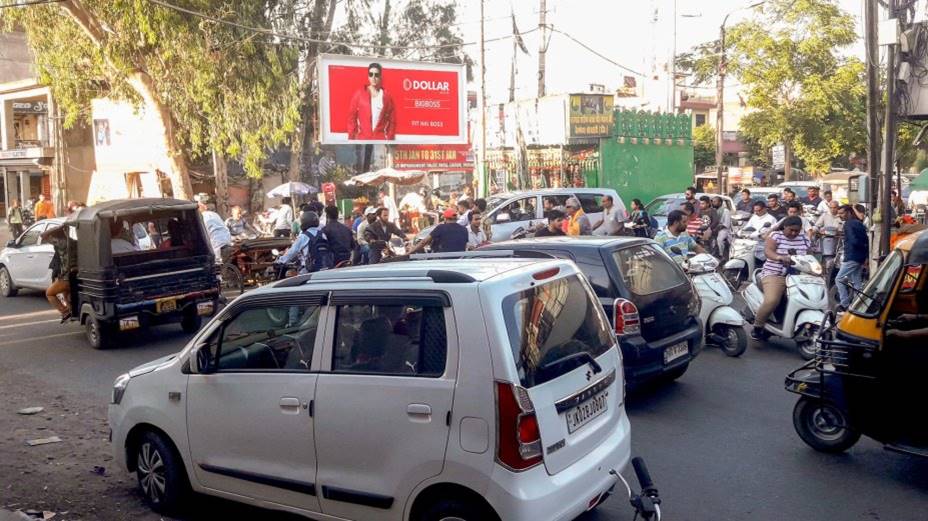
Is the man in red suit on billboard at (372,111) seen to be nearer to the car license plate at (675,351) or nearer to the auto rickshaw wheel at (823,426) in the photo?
the car license plate at (675,351)

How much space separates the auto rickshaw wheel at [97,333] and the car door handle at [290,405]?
25.3 feet

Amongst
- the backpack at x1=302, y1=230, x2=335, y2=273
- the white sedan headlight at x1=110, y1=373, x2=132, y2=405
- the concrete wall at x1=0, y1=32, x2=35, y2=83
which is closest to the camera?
the white sedan headlight at x1=110, y1=373, x2=132, y2=405

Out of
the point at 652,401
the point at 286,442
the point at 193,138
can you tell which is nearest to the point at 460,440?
the point at 286,442

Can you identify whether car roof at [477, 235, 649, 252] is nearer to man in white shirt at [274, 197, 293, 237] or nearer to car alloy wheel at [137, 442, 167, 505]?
car alloy wheel at [137, 442, 167, 505]

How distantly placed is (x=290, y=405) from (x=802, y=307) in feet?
22.6

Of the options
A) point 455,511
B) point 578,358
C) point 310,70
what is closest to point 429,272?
point 578,358

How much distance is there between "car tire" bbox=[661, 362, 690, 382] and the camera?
7.91m

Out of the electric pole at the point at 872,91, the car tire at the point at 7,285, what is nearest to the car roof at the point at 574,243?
the electric pole at the point at 872,91

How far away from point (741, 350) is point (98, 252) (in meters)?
8.18

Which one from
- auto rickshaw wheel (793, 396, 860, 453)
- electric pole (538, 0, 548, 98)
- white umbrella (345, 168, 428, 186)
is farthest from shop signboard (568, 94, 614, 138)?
auto rickshaw wheel (793, 396, 860, 453)

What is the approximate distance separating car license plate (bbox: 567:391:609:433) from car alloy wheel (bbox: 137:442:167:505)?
2.76 meters

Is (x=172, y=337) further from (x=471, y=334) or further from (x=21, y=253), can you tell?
(x=471, y=334)

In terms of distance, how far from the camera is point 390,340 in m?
4.50

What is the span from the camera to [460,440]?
4.11 metres
